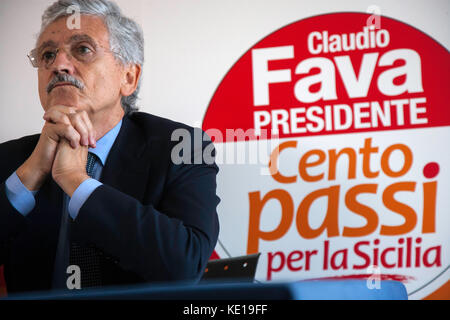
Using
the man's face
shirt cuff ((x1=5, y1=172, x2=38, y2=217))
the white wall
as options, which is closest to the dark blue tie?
shirt cuff ((x1=5, y1=172, x2=38, y2=217))

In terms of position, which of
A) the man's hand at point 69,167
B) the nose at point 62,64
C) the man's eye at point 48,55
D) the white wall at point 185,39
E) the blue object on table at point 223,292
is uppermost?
the white wall at point 185,39

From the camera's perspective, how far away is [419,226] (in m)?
2.13

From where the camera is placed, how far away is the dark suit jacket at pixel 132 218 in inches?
38.3

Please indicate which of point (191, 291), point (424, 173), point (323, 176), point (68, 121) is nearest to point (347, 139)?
point (323, 176)

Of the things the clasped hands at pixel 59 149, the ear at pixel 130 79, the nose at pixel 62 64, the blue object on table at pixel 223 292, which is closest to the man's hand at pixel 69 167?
the clasped hands at pixel 59 149

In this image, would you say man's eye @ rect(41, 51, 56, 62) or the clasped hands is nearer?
the clasped hands

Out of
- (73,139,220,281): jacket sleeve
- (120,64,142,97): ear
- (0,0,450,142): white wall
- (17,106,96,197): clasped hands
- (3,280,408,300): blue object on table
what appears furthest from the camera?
(0,0,450,142): white wall

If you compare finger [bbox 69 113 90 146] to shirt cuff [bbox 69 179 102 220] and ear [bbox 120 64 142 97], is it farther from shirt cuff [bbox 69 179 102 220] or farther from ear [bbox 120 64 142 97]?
ear [bbox 120 64 142 97]

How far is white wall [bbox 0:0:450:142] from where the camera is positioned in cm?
229

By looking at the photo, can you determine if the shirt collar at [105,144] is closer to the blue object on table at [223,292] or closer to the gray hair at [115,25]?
the gray hair at [115,25]

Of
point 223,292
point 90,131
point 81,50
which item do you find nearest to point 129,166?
point 90,131

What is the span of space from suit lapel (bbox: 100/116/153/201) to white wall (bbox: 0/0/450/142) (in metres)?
1.08

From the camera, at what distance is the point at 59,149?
43.6 inches

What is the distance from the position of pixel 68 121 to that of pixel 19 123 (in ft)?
4.58
